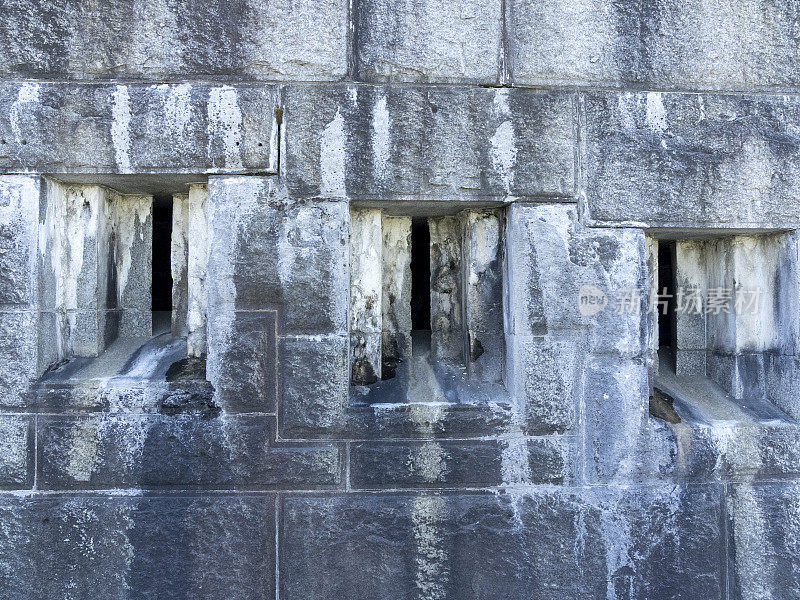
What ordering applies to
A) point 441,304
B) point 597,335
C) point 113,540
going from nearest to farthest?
point 113,540, point 597,335, point 441,304

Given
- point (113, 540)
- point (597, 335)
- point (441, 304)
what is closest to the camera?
point (113, 540)

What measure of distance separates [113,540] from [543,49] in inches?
112

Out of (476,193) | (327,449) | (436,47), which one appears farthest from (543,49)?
(327,449)

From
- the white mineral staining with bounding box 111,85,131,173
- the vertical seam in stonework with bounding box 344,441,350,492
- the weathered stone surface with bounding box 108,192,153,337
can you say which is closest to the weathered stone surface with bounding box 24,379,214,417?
the weathered stone surface with bounding box 108,192,153,337

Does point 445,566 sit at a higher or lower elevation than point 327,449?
lower

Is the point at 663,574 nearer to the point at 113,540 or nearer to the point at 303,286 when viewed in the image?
the point at 303,286

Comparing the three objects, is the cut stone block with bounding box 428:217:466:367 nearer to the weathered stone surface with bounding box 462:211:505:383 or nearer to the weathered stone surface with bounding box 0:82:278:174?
the weathered stone surface with bounding box 462:211:505:383

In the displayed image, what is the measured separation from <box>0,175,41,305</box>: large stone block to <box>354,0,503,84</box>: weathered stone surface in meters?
1.55

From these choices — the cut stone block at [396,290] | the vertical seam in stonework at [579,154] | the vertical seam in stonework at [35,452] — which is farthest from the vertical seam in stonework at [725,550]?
the vertical seam in stonework at [35,452]

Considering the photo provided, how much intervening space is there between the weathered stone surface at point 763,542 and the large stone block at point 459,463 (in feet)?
2.71

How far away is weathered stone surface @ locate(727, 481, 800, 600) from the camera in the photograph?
237cm

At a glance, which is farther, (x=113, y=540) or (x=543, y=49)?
(x=543, y=49)

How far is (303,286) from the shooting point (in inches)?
90.3

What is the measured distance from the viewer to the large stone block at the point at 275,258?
7.50 feet
